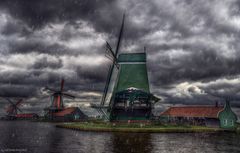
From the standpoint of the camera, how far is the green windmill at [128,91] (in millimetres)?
68938

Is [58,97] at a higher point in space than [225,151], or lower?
higher

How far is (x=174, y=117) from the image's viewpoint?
7912 centimetres

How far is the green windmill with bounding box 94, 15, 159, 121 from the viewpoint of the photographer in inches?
2714

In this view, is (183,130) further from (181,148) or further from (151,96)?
(181,148)

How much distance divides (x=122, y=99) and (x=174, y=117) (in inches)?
680

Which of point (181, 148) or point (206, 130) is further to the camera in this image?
point (206, 130)

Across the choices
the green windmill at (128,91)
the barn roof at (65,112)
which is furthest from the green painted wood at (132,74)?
the barn roof at (65,112)

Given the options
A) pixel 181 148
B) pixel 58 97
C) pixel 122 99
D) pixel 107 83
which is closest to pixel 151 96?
pixel 122 99

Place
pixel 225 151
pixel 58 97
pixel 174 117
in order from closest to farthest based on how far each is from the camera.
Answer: pixel 225 151 < pixel 174 117 < pixel 58 97

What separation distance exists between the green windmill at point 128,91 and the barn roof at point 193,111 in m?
10.4

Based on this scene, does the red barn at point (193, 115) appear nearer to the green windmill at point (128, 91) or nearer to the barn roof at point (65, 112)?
the green windmill at point (128, 91)

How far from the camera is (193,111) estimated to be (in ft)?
242

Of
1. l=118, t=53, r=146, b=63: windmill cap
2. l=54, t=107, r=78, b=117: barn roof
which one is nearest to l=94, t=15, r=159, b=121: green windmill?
l=118, t=53, r=146, b=63: windmill cap

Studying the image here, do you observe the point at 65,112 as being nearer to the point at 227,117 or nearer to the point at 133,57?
the point at 133,57
